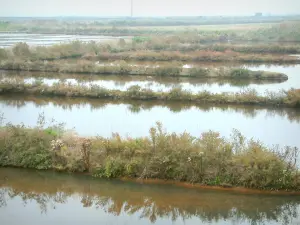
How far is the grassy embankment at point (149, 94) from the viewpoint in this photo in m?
13.8

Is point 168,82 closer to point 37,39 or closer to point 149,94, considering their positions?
point 149,94

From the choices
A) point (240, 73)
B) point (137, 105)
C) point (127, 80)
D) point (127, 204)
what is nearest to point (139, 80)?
point (127, 80)

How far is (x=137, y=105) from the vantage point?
14.3m

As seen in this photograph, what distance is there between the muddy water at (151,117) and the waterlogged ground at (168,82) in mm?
1983

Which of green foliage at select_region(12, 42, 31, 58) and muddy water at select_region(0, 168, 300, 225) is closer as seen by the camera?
muddy water at select_region(0, 168, 300, 225)

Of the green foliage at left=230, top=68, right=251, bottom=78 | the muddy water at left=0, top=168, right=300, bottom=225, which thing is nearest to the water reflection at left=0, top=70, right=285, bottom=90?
the green foliage at left=230, top=68, right=251, bottom=78

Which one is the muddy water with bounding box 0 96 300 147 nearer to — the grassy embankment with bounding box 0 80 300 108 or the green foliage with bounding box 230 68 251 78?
the grassy embankment with bounding box 0 80 300 108

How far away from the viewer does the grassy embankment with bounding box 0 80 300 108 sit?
45.3 feet

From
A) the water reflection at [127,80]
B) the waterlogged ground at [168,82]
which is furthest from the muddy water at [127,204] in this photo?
the water reflection at [127,80]

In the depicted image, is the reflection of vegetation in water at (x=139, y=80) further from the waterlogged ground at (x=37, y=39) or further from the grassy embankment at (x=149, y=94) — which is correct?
the waterlogged ground at (x=37, y=39)

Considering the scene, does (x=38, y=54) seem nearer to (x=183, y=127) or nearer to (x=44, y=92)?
(x=44, y=92)

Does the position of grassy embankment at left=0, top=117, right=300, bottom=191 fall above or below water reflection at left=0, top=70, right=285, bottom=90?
below

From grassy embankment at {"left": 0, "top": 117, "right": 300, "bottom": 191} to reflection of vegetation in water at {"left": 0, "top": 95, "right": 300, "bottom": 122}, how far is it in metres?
4.63

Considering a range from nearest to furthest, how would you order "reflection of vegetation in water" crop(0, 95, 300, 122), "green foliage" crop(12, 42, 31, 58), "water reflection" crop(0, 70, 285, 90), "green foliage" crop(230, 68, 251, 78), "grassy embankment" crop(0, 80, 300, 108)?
"reflection of vegetation in water" crop(0, 95, 300, 122) → "grassy embankment" crop(0, 80, 300, 108) → "water reflection" crop(0, 70, 285, 90) → "green foliage" crop(230, 68, 251, 78) → "green foliage" crop(12, 42, 31, 58)
